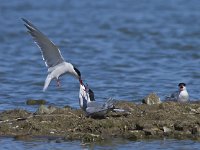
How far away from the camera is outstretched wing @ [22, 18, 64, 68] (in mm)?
11656

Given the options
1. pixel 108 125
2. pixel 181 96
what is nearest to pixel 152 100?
pixel 181 96

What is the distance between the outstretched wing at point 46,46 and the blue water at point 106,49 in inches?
32.3

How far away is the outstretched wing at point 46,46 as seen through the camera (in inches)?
459

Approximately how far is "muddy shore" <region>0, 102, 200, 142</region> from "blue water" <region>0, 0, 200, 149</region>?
27cm

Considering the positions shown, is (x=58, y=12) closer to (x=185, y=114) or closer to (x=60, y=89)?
(x=60, y=89)

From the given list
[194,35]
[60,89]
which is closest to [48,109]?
[60,89]

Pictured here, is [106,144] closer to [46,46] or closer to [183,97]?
A: [46,46]

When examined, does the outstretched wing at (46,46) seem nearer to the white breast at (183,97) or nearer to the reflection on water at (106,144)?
the white breast at (183,97)

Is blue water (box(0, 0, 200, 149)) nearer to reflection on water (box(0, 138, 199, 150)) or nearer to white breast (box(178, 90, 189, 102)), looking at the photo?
reflection on water (box(0, 138, 199, 150))

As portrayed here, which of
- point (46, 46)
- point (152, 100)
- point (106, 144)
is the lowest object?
point (106, 144)

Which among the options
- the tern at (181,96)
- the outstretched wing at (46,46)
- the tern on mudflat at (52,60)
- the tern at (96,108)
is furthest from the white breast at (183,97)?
the outstretched wing at (46,46)

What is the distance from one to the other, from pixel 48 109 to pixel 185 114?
1924mm

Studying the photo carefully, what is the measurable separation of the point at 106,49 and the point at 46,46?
9.40m

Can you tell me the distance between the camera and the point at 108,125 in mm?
10250
